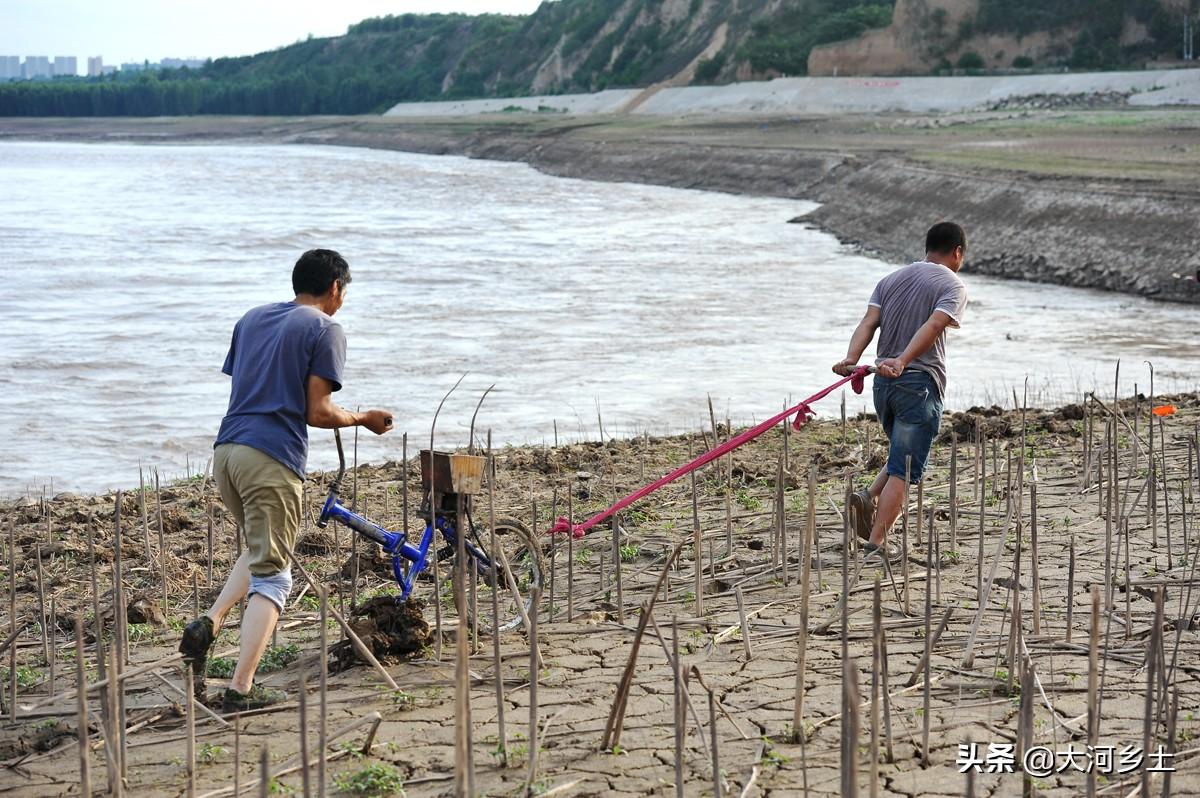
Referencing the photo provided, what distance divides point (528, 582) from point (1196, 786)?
355 centimetres

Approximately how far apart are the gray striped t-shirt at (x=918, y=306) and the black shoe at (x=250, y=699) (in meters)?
3.23

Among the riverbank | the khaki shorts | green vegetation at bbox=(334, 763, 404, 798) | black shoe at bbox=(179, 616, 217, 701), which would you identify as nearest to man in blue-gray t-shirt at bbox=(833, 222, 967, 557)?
the khaki shorts

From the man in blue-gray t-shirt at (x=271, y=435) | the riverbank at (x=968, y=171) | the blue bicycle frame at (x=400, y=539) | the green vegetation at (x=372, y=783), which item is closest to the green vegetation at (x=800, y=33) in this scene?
the riverbank at (x=968, y=171)

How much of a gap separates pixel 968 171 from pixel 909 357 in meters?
27.9

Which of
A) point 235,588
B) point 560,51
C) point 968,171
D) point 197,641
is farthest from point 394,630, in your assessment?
point 560,51

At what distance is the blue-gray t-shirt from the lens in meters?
5.24

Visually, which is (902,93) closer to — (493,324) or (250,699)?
(493,324)

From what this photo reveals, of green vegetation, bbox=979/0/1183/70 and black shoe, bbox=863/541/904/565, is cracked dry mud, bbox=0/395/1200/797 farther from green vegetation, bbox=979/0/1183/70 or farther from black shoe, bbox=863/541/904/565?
green vegetation, bbox=979/0/1183/70

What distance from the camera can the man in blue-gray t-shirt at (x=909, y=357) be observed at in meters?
6.77

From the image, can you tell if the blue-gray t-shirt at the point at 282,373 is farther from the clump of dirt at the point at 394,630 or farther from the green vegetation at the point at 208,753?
the green vegetation at the point at 208,753

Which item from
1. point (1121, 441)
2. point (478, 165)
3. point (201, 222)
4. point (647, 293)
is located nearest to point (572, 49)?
point (478, 165)

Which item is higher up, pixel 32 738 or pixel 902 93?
pixel 902 93

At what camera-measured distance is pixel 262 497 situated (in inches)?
207

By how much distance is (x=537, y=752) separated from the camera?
4562mm
